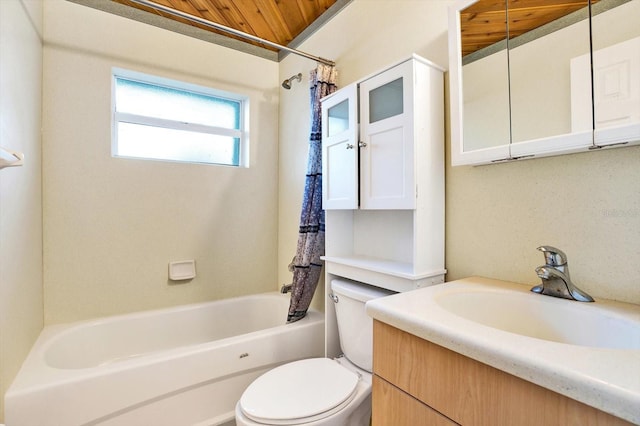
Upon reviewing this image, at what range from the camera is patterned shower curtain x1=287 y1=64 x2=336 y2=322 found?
1.84 m

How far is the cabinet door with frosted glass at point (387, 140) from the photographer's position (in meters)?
1.24

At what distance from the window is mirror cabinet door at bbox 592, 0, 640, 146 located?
85.3 inches

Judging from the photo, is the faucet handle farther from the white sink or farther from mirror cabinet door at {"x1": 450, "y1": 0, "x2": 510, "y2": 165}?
mirror cabinet door at {"x1": 450, "y1": 0, "x2": 510, "y2": 165}

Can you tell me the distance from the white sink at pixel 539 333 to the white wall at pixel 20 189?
1.43 meters

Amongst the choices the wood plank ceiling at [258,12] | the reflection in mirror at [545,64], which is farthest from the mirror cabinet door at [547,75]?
the wood plank ceiling at [258,12]

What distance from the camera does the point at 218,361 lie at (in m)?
1.50

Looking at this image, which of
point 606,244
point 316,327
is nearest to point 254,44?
point 316,327

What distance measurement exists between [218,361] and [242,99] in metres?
1.96

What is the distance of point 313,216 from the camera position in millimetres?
1846

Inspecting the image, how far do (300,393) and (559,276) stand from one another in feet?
3.26

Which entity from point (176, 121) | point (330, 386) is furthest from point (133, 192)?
point (330, 386)

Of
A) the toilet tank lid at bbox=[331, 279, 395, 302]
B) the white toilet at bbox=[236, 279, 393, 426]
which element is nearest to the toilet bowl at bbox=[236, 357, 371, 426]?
the white toilet at bbox=[236, 279, 393, 426]

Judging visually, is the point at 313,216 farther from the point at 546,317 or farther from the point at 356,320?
the point at 546,317

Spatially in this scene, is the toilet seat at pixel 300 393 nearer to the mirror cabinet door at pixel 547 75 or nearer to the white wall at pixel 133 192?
the mirror cabinet door at pixel 547 75
